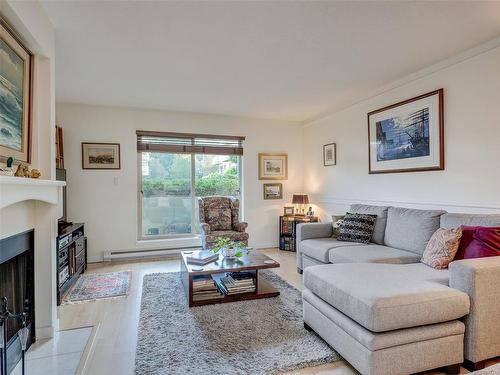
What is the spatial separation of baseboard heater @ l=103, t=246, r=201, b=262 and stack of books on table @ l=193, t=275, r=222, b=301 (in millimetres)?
2006

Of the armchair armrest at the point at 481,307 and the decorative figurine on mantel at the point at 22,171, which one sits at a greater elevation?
the decorative figurine on mantel at the point at 22,171

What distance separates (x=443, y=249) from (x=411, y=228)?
1.81 ft

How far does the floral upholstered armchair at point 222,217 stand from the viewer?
164 inches

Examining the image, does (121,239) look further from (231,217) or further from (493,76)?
(493,76)

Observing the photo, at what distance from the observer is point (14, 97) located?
68.5 inches

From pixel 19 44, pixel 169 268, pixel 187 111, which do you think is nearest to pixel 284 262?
pixel 169 268

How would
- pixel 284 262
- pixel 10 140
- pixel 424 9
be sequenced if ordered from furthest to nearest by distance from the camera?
pixel 284 262, pixel 424 9, pixel 10 140

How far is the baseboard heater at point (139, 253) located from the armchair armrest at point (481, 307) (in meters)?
3.78

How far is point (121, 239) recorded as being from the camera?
4.41 meters

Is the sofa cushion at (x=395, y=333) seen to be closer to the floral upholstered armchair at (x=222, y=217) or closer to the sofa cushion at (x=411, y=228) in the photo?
the sofa cushion at (x=411, y=228)

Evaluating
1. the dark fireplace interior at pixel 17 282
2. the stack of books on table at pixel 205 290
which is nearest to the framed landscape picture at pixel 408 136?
the stack of books on table at pixel 205 290

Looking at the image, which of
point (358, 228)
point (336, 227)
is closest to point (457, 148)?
point (358, 228)

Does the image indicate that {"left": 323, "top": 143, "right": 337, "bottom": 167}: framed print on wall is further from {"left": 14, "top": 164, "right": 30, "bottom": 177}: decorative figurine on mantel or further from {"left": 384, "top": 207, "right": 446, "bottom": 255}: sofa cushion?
{"left": 14, "top": 164, "right": 30, "bottom": 177}: decorative figurine on mantel

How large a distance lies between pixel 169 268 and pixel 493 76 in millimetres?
4067
